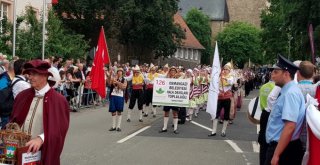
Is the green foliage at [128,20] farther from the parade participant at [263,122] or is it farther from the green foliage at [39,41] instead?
the parade participant at [263,122]

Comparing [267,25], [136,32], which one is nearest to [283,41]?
[267,25]

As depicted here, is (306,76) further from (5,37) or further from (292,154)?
(5,37)

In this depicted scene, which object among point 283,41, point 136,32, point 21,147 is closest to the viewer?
point 21,147

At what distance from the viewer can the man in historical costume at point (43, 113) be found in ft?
17.3

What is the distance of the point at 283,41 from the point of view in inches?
2435

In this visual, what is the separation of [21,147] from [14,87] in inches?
161

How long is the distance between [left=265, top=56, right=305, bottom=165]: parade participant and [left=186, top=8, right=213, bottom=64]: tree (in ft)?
316

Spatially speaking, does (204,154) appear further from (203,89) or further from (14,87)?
(203,89)

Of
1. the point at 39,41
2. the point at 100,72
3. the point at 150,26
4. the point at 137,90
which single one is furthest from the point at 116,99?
the point at 150,26

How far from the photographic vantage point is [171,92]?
57.1 ft

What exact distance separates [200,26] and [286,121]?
97658 mm

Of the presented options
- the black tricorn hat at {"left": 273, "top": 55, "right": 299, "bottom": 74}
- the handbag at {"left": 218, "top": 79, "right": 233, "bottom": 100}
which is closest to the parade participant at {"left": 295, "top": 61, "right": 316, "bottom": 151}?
the black tricorn hat at {"left": 273, "top": 55, "right": 299, "bottom": 74}

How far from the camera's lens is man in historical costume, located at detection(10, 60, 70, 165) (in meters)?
5.29

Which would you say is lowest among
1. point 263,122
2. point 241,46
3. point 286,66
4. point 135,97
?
point 135,97
